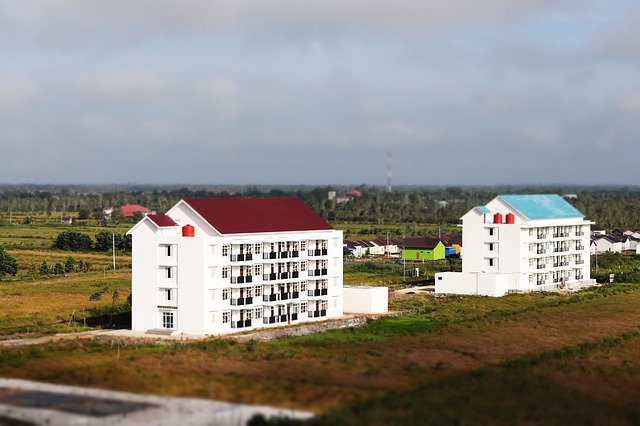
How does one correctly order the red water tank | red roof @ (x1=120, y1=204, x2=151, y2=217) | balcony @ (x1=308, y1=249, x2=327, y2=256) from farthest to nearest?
red roof @ (x1=120, y1=204, x2=151, y2=217) < balcony @ (x1=308, y1=249, x2=327, y2=256) < the red water tank

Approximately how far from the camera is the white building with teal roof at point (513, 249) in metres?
73.4

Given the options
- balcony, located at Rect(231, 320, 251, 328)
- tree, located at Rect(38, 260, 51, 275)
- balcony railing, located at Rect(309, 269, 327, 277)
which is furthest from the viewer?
tree, located at Rect(38, 260, 51, 275)

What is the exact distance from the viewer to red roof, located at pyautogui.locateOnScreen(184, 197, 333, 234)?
2108 inches

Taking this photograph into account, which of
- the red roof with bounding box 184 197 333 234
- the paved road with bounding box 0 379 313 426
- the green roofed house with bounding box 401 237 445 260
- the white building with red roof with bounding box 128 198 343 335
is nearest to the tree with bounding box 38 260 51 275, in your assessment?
the red roof with bounding box 184 197 333 234

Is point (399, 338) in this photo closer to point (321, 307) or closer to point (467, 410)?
point (321, 307)

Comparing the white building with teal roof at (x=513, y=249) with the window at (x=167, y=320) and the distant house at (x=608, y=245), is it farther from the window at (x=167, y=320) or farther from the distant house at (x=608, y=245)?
the distant house at (x=608, y=245)

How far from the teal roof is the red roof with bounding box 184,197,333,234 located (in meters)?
22.5

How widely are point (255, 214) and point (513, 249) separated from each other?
26.0 m

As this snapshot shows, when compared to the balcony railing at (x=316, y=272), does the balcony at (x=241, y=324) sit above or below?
below

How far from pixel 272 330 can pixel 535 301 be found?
22763 mm

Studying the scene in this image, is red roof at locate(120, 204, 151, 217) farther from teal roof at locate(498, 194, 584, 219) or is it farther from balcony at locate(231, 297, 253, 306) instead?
balcony at locate(231, 297, 253, 306)

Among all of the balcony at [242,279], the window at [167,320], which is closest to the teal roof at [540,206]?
the balcony at [242,279]

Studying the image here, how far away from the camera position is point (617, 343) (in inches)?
1973

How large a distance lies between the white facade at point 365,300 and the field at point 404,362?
5.30ft
